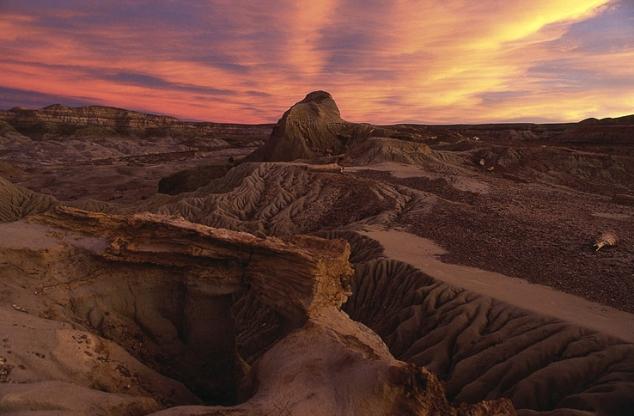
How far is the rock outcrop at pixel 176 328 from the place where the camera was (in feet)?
15.3

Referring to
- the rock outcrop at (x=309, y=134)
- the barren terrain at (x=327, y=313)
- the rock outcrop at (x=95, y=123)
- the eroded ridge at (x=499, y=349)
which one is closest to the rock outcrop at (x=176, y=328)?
the barren terrain at (x=327, y=313)

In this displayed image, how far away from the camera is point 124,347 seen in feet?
22.4

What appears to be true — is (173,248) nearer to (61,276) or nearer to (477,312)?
(61,276)

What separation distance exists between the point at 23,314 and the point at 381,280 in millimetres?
8770

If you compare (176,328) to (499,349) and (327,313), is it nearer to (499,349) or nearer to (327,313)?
(327,313)

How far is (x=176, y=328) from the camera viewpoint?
775cm

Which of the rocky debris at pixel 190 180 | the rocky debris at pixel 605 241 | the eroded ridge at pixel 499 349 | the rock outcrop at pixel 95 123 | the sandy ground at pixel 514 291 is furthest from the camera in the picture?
the rock outcrop at pixel 95 123

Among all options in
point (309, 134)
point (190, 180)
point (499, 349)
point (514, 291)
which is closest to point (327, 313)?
point (499, 349)

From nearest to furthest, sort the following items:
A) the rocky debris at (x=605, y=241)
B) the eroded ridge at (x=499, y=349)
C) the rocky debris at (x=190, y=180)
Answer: the eroded ridge at (x=499, y=349), the rocky debris at (x=605, y=241), the rocky debris at (x=190, y=180)

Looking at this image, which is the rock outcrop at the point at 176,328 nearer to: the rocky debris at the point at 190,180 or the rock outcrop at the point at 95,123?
the rocky debris at the point at 190,180

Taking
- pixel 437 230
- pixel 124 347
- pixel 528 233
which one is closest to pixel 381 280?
pixel 437 230

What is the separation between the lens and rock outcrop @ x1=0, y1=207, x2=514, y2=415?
467 centimetres

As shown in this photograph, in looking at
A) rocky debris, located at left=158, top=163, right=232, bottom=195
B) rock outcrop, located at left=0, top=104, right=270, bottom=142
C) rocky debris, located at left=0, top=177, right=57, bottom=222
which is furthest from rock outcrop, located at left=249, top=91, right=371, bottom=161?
rock outcrop, located at left=0, top=104, right=270, bottom=142

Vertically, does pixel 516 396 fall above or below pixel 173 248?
below
